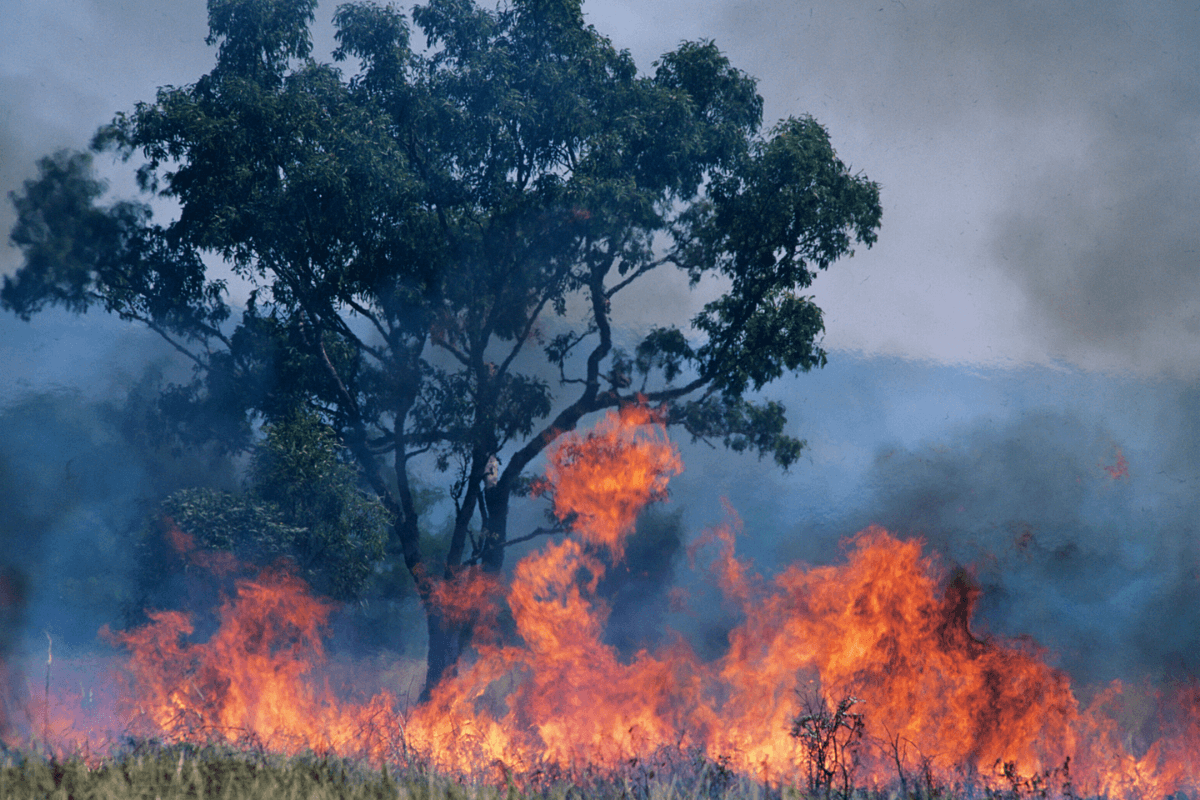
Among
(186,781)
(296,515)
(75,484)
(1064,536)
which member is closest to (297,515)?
(296,515)

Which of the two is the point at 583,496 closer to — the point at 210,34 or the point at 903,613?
the point at 903,613

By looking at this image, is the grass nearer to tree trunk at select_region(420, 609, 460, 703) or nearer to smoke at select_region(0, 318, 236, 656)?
tree trunk at select_region(420, 609, 460, 703)

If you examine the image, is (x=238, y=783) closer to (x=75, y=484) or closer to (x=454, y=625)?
(x=454, y=625)

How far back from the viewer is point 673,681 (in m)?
19.7

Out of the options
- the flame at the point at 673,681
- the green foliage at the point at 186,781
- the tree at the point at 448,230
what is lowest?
the green foliage at the point at 186,781

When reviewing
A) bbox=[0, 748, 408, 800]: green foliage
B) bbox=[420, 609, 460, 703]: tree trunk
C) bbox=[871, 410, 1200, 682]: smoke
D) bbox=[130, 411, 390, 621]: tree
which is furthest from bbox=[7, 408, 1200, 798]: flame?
bbox=[0, 748, 408, 800]: green foliage

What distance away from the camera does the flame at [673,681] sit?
16141 mm

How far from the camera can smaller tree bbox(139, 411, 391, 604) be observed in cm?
1881

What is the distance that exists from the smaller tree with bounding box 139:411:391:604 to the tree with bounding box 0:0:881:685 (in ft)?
4.65

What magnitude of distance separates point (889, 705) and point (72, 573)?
20.0 metres

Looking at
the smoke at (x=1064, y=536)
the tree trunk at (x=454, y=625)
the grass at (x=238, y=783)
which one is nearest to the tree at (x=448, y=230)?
the tree trunk at (x=454, y=625)

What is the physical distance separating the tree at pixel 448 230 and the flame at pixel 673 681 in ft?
5.92

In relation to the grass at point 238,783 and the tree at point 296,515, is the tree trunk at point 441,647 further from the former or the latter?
the grass at point 238,783

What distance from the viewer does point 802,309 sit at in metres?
19.1
